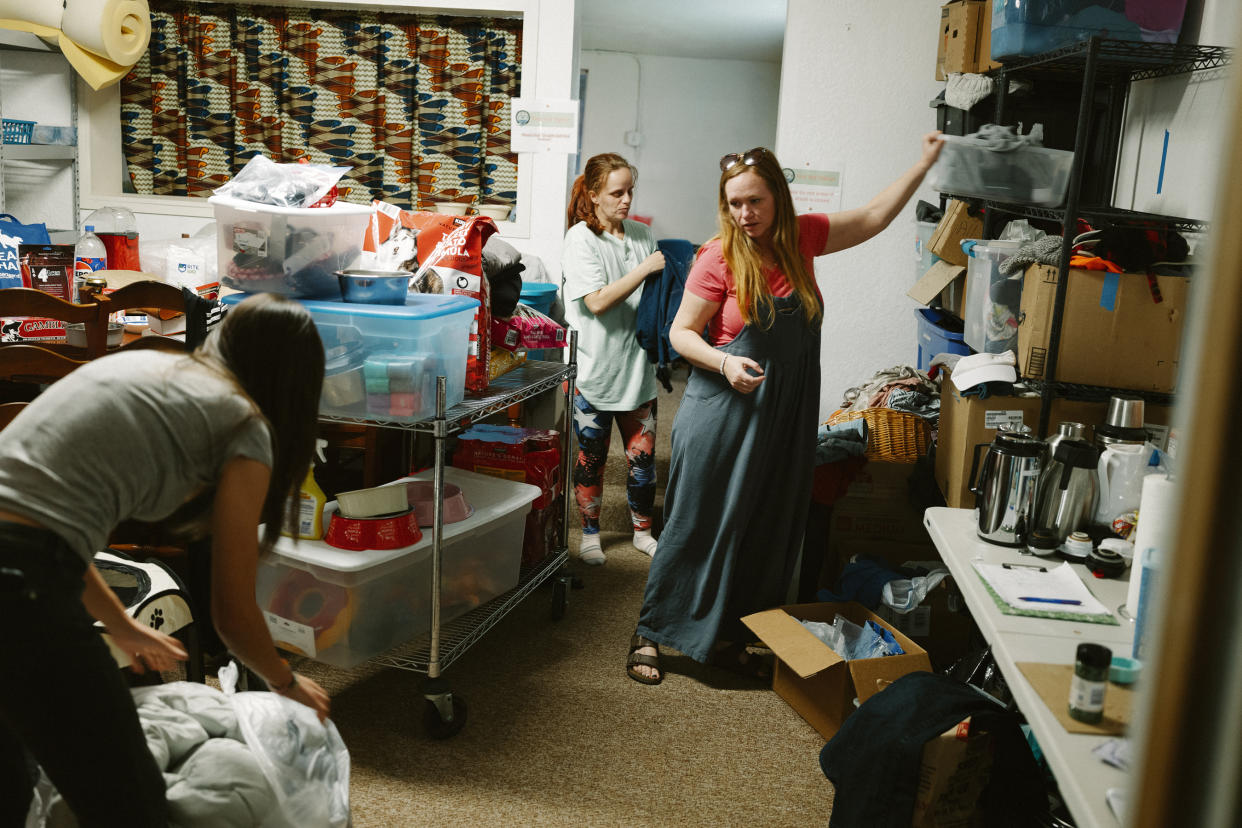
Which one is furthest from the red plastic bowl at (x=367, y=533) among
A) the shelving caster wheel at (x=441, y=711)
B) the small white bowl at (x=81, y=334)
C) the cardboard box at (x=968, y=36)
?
the cardboard box at (x=968, y=36)

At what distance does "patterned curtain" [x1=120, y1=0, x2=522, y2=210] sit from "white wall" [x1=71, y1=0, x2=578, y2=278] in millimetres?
85

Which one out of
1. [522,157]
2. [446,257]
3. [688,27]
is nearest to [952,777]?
[446,257]

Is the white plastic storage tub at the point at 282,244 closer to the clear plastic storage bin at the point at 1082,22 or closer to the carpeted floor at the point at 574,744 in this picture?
the carpeted floor at the point at 574,744

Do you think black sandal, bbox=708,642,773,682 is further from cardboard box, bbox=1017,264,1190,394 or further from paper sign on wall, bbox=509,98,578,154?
paper sign on wall, bbox=509,98,578,154

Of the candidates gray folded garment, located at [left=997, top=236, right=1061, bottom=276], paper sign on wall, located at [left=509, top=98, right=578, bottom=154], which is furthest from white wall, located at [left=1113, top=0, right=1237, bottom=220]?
paper sign on wall, located at [left=509, top=98, right=578, bottom=154]

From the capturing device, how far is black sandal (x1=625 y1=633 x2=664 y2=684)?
2766 millimetres

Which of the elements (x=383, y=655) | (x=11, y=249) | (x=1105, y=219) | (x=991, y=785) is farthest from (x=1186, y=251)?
(x=11, y=249)

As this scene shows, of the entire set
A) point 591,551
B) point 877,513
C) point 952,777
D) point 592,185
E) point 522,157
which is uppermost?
point 522,157

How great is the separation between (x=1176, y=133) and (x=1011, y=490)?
1.45 metres

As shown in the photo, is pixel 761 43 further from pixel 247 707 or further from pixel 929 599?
pixel 247 707

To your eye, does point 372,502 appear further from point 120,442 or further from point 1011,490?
point 1011,490

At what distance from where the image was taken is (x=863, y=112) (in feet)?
12.9

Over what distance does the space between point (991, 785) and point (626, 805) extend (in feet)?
2.71

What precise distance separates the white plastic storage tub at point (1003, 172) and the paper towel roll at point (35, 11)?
294 centimetres
